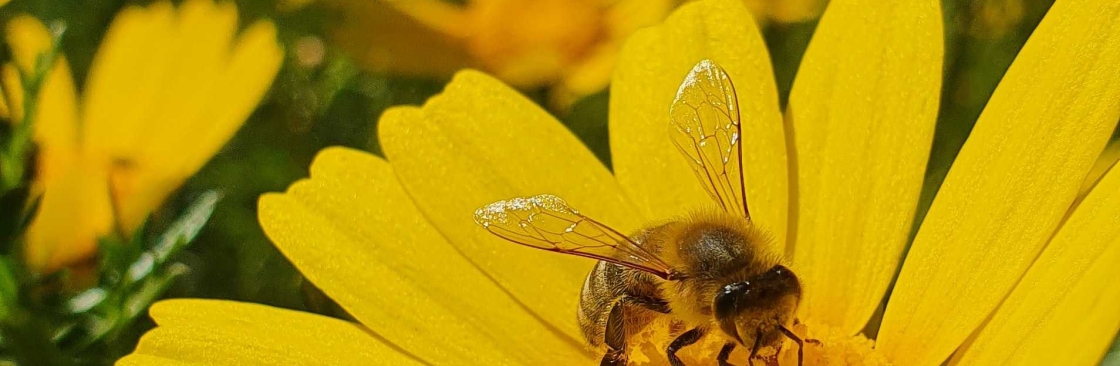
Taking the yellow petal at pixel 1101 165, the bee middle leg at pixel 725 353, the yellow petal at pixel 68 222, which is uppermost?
the yellow petal at pixel 1101 165

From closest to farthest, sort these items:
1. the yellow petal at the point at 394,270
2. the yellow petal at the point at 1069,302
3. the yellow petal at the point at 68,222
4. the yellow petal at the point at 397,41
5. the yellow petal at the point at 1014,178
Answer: the yellow petal at the point at 1069,302 < the yellow petal at the point at 1014,178 < the yellow petal at the point at 394,270 < the yellow petal at the point at 68,222 < the yellow petal at the point at 397,41

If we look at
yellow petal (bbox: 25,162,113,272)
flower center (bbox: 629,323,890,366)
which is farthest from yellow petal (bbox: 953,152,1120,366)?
yellow petal (bbox: 25,162,113,272)

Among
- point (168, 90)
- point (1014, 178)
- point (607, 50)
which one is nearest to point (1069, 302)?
point (1014, 178)

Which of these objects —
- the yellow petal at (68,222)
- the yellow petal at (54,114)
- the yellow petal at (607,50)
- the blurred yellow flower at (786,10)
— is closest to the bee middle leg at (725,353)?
the yellow petal at (607,50)

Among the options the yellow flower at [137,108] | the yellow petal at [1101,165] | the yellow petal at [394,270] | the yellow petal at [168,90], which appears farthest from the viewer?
the yellow petal at [168,90]

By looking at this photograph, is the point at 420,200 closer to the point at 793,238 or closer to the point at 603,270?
the point at 603,270

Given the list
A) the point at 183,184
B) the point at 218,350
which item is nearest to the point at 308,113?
the point at 183,184

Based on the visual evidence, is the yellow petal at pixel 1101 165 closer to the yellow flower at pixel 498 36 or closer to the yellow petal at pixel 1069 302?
the yellow petal at pixel 1069 302

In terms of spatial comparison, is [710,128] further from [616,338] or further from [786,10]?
[786,10]
